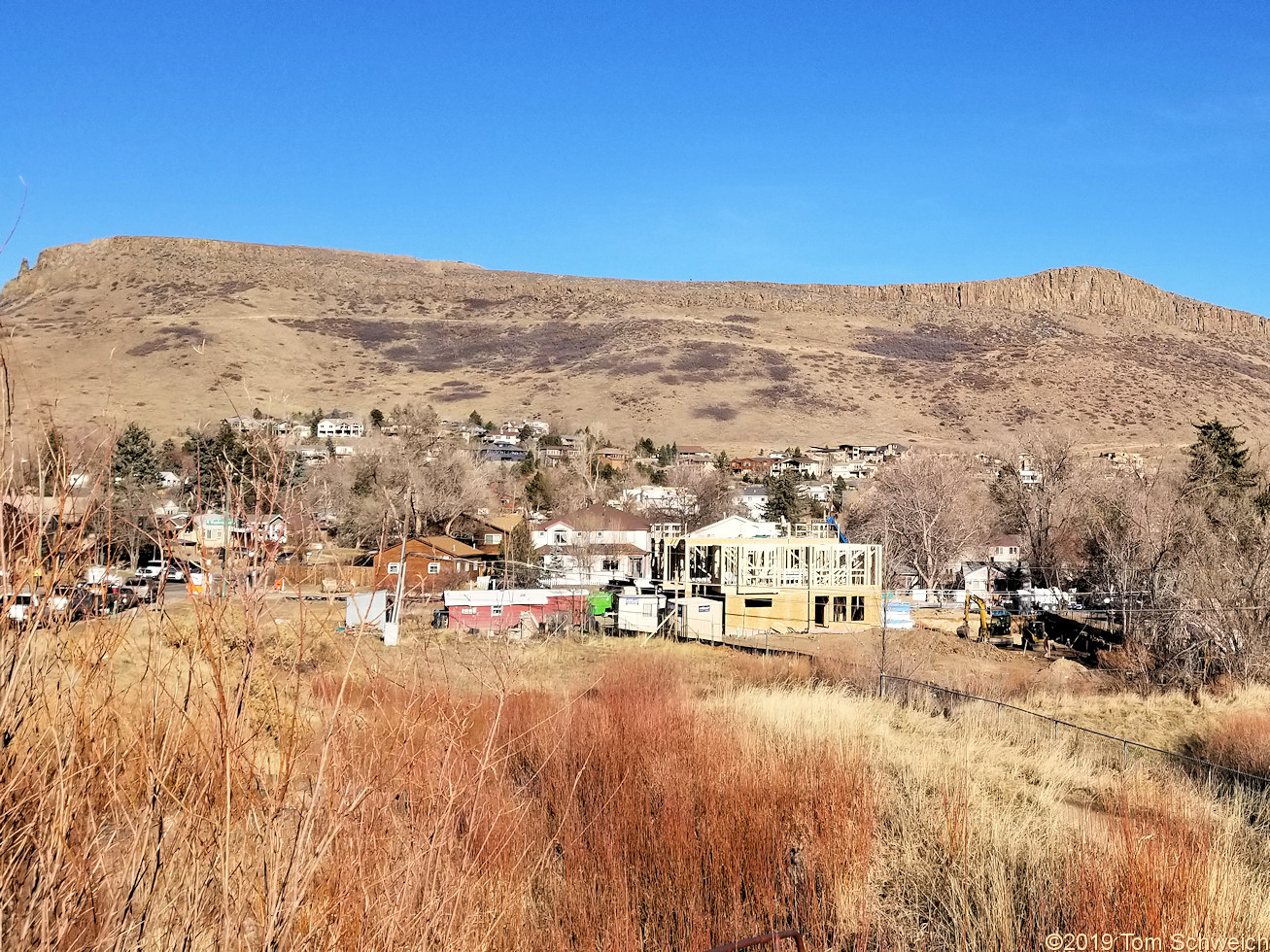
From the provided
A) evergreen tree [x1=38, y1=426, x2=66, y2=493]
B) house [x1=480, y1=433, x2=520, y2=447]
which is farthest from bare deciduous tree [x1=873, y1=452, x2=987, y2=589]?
evergreen tree [x1=38, y1=426, x2=66, y2=493]

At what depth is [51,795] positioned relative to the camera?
8.52ft

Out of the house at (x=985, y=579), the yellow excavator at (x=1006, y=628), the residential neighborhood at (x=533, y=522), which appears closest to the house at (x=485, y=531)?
the residential neighborhood at (x=533, y=522)

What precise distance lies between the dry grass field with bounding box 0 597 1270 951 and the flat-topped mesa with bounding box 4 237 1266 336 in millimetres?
129936

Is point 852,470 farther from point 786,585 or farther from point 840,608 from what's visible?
point 786,585

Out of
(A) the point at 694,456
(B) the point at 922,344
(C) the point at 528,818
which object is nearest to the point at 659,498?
(A) the point at 694,456

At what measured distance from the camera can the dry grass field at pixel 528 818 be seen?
2498mm

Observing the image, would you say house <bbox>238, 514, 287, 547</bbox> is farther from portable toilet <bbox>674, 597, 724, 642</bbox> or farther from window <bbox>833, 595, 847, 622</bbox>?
window <bbox>833, 595, 847, 622</bbox>

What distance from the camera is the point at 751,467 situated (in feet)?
246

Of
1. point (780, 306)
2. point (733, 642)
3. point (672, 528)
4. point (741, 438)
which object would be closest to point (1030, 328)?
point (780, 306)

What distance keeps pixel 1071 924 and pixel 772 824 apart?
1.72 metres

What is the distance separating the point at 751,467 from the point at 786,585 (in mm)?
48702

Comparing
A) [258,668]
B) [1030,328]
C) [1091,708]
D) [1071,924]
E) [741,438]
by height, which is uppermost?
[1030,328]

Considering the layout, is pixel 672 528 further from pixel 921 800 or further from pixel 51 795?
pixel 51 795

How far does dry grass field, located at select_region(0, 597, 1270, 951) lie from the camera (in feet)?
8.20
